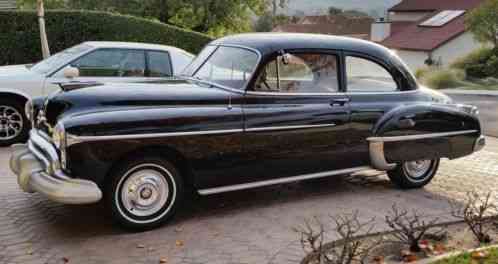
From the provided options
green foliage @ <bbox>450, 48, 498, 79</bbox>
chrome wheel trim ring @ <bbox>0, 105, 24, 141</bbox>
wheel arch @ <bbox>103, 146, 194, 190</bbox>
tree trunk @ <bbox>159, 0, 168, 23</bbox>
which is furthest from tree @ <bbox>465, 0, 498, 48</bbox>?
wheel arch @ <bbox>103, 146, 194, 190</bbox>

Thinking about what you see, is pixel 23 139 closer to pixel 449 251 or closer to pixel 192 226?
pixel 192 226

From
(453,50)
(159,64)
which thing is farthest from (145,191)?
(453,50)

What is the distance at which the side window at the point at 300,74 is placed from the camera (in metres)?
5.57

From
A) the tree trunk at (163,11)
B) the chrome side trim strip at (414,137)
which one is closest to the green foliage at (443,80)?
the tree trunk at (163,11)

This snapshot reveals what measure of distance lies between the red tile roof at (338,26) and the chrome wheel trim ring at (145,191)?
44.5 m

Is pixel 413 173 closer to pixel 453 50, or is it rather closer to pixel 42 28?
pixel 42 28

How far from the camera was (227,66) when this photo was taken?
5805 millimetres

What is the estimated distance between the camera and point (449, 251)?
467 centimetres

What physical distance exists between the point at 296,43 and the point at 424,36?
1307 inches

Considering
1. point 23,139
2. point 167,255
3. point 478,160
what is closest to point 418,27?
point 478,160

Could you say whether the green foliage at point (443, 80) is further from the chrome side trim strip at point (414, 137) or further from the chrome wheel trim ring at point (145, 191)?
the chrome wheel trim ring at point (145, 191)

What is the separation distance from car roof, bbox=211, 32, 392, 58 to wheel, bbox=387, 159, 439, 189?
137 cm

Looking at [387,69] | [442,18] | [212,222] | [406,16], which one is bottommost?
[212,222]

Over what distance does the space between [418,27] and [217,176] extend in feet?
120
